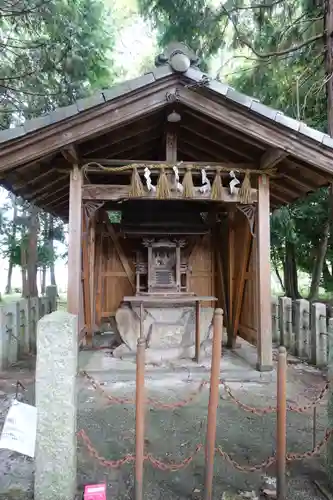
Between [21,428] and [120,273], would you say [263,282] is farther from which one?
[120,273]

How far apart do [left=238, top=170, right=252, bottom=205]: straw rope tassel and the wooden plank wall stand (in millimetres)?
3497

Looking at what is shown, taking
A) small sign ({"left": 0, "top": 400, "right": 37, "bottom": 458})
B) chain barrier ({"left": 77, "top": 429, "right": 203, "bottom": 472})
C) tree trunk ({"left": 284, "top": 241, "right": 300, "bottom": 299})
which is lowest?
chain barrier ({"left": 77, "top": 429, "right": 203, "bottom": 472})

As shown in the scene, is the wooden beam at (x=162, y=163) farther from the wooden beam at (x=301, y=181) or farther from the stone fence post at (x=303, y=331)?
the stone fence post at (x=303, y=331)

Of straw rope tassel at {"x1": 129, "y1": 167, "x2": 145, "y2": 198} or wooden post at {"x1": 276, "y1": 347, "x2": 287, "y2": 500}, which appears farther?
straw rope tassel at {"x1": 129, "y1": 167, "x2": 145, "y2": 198}

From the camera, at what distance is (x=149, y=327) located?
7531 millimetres

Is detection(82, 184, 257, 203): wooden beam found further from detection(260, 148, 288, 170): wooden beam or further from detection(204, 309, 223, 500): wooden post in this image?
detection(204, 309, 223, 500): wooden post

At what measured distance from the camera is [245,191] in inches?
241

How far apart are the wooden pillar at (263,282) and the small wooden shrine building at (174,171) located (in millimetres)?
17

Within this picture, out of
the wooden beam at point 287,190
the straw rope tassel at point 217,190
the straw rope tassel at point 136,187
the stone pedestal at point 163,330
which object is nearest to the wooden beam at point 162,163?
the straw rope tassel at point 136,187

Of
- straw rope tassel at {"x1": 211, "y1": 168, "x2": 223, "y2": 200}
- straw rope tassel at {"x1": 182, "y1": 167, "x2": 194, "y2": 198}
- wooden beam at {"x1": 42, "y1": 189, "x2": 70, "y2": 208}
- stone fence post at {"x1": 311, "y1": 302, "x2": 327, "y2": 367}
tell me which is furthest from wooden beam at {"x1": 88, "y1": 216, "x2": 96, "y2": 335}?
stone fence post at {"x1": 311, "y1": 302, "x2": 327, "y2": 367}

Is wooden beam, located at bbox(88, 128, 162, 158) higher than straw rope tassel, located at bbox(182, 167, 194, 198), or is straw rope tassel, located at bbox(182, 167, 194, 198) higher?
wooden beam, located at bbox(88, 128, 162, 158)

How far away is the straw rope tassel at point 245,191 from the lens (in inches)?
240

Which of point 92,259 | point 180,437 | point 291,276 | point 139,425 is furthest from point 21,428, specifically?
point 291,276

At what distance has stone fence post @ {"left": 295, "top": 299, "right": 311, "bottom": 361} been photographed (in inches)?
325
